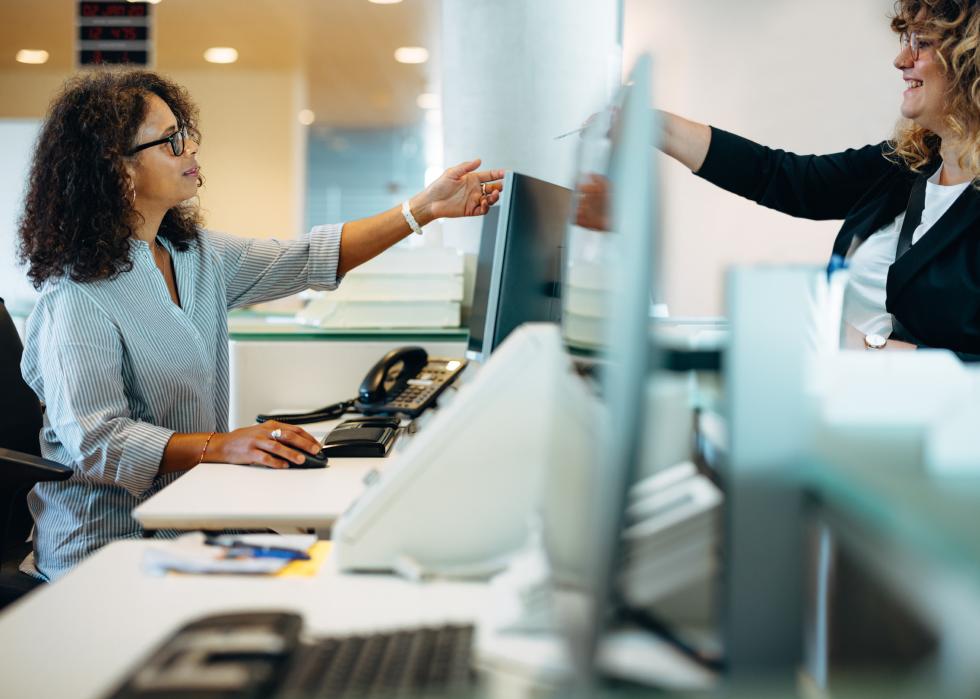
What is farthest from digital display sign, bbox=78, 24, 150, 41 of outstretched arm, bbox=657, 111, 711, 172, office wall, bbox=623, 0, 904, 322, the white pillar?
outstretched arm, bbox=657, 111, 711, 172

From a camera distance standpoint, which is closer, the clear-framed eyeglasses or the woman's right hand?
the woman's right hand

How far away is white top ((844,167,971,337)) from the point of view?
5.70 ft

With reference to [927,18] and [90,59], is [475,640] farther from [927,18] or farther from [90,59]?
[90,59]

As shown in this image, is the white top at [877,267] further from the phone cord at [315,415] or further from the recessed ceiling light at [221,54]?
the recessed ceiling light at [221,54]

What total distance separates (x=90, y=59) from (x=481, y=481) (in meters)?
4.12

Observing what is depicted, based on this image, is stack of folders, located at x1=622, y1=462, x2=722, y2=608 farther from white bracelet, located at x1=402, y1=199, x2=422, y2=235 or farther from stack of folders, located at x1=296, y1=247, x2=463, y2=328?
stack of folders, located at x1=296, y1=247, x2=463, y2=328

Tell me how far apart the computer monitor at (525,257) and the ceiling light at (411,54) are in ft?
17.3

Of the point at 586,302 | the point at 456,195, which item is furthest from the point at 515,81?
the point at 586,302

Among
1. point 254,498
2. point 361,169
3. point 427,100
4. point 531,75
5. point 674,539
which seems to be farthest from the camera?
point 361,169

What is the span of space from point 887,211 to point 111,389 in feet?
5.16

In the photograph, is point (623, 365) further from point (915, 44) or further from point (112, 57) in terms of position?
point (112, 57)

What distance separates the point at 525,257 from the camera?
1.64 metres

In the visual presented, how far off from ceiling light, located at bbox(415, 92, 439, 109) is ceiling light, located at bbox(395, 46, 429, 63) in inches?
38.7

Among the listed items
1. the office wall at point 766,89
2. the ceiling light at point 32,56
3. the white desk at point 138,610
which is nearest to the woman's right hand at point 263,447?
the white desk at point 138,610
